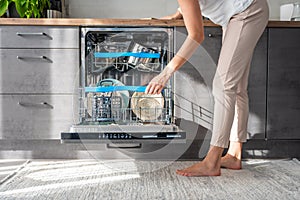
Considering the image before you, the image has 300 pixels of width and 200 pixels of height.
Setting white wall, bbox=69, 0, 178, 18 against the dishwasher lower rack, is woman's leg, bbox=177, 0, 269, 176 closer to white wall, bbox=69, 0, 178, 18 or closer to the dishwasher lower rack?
the dishwasher lower rack

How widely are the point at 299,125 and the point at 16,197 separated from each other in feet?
5.68

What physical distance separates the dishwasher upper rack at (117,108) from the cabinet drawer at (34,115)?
11 centimetres

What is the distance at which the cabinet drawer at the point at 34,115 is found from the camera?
2729 mm

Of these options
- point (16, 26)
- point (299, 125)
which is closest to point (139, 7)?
point (16, 26)

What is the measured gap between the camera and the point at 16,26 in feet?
8.89

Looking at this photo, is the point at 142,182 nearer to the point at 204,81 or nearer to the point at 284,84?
the point at 204,81

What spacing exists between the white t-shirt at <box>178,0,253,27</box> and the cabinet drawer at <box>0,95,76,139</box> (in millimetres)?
981

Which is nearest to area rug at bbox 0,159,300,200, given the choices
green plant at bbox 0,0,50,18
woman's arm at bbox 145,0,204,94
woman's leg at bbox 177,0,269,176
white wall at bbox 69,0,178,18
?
woman's leg at bbox 177,0,269,176

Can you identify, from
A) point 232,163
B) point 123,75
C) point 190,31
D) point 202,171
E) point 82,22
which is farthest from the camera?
point 123,75

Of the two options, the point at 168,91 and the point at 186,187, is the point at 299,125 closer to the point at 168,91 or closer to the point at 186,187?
the point at 168,91

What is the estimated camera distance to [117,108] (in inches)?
106

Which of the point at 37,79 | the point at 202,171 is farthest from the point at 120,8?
the point at 202,171

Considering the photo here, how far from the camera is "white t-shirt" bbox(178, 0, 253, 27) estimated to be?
7.34ft

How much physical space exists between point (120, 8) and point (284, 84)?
129cm
